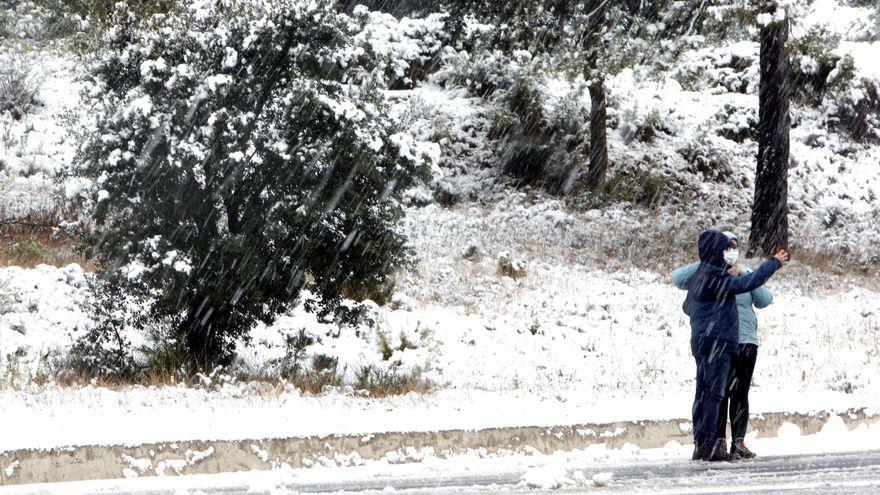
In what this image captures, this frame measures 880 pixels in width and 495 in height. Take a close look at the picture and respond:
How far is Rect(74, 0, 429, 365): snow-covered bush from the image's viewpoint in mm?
8797

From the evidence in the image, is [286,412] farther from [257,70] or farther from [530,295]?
[530,295]

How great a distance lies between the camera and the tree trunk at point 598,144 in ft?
60.7

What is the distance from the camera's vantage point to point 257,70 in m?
9.12

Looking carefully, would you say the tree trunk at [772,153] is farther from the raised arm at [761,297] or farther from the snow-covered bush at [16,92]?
the snow-covered bush at [16,92]

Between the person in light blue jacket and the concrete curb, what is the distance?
1150 mm

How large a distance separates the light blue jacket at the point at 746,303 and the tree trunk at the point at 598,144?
12.4m

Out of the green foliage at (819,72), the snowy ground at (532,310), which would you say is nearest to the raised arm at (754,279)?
the snowy ground at (532,310)

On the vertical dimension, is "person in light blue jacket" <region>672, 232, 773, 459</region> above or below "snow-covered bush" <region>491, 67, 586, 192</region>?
below

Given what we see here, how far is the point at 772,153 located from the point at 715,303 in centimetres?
1069

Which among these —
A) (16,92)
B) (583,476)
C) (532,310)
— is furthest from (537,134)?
(583,476)

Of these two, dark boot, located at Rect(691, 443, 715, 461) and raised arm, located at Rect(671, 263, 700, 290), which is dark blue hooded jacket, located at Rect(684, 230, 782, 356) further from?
dark boot, located at Rect(691, 443, 715, 461)

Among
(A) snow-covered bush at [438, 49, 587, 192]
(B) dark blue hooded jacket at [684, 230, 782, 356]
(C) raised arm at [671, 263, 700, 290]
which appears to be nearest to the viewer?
(B) dark blue hooded jacket at [684, 230, 782, 356]

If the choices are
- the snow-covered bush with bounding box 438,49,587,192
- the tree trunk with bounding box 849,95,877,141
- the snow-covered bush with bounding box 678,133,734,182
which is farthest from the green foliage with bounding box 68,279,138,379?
the tree trunk with bounding box 849,95,877,141

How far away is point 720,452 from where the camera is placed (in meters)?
5.93
